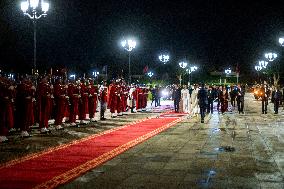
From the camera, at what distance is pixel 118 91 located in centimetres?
2728

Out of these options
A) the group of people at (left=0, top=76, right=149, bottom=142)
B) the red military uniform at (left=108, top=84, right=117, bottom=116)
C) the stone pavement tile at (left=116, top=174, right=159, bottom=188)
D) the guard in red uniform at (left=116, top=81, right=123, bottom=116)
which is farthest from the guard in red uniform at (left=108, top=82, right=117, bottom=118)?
the stone pavement tile at (left=116, top=174, right=159, bottom=188)

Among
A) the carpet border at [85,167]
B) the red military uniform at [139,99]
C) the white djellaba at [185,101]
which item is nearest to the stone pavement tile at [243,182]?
the carpet border at [85,167]

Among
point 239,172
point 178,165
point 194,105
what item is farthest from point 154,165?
point 194,105

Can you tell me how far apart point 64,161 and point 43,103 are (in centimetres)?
680

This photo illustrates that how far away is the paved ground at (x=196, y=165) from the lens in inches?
333

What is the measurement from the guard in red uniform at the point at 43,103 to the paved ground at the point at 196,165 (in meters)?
4.44

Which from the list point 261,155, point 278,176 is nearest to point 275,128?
point 261,155

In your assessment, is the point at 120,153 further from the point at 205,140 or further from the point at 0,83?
the point at 0,83

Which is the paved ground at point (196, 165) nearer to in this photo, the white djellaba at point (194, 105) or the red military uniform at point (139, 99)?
the white djellaba at point (194, 105)

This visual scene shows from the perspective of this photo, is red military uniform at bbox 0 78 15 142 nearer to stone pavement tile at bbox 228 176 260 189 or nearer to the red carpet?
the red carpet

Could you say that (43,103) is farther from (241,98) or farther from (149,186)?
(241,98)

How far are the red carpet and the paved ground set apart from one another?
14.8 inches

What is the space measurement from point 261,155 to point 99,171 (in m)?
4.49

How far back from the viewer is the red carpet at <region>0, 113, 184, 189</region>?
862 centimetres
